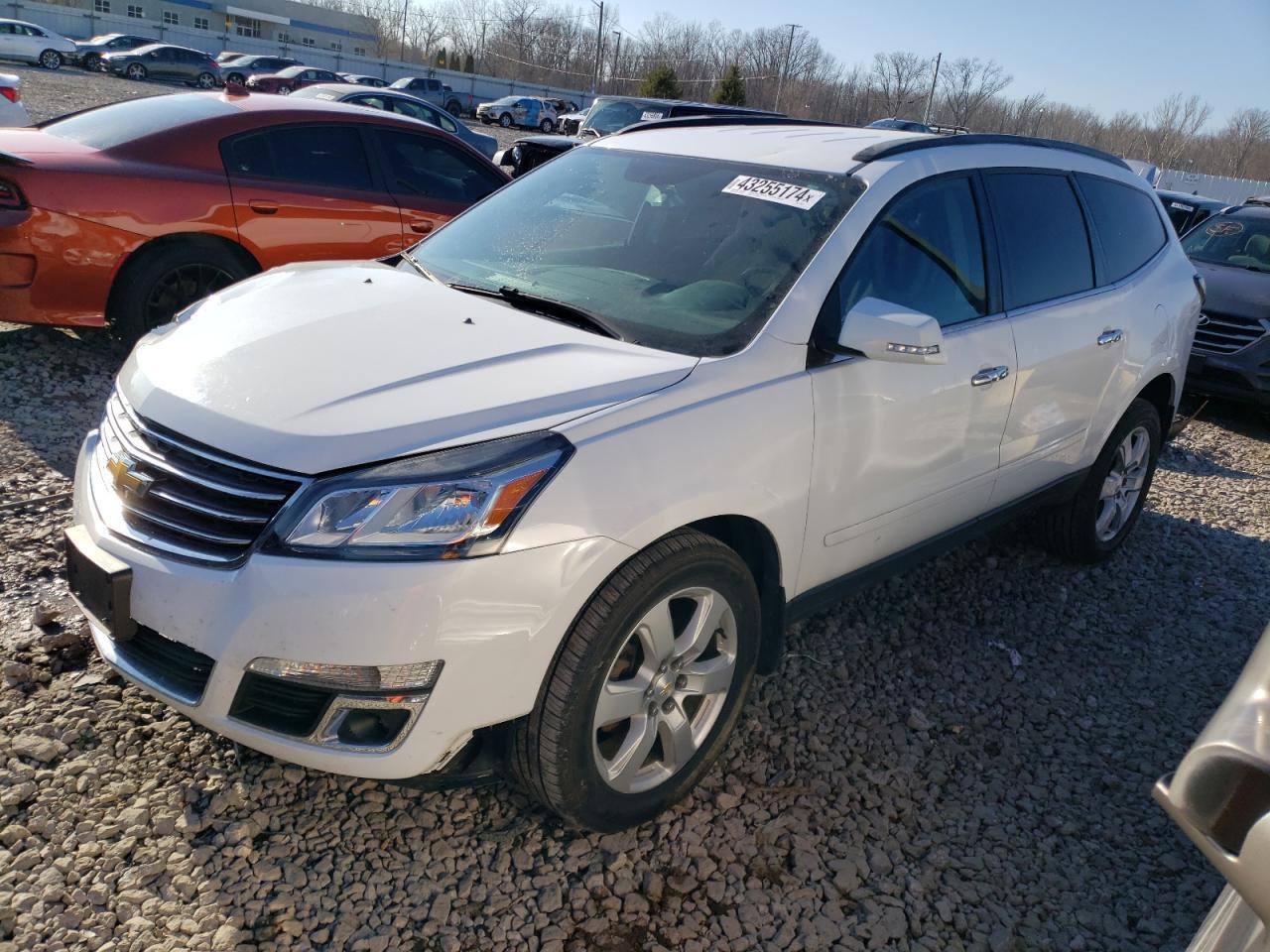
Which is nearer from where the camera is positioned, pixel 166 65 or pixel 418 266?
pixel 418 266

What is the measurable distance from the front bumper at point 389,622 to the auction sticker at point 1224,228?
928 centimetres

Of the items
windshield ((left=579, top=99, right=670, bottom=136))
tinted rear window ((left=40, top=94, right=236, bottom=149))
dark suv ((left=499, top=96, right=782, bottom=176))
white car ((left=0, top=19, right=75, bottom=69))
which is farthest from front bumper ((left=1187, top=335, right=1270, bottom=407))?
white car ((left=0, top=19, right=75, bottom=69))

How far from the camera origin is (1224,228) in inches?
372

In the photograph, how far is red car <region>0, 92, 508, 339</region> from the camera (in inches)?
201

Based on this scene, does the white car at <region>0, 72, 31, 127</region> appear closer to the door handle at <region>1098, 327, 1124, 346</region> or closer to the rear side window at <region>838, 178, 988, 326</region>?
the rear side window at <region>838, 178, 988, 326</region>

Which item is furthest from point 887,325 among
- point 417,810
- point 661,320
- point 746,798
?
point 417,810

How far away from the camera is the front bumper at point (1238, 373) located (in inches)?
313

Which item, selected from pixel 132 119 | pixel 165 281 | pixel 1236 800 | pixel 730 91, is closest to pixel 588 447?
pixel 1236 800

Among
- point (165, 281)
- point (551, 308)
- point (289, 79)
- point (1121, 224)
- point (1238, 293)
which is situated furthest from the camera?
point (289, 79)

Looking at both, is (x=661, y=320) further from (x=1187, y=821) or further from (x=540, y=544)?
(x=1187, y=821)

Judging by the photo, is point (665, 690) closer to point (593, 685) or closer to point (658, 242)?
point (593, 685)

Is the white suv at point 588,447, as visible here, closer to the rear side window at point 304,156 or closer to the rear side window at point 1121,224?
A: the rear side window at point 1121,224

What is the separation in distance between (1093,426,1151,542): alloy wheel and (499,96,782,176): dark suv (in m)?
9.81

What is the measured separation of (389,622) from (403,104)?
16.0 meters
